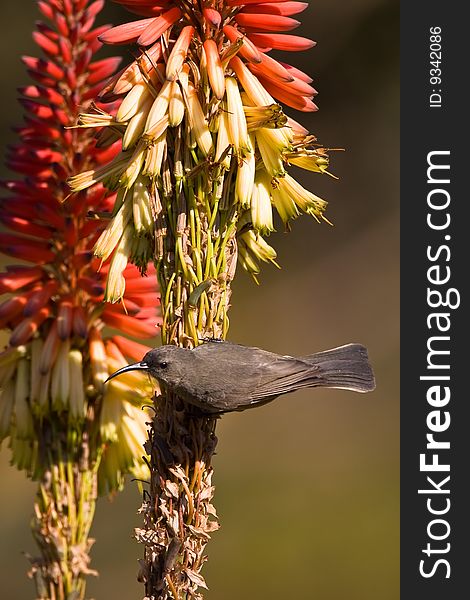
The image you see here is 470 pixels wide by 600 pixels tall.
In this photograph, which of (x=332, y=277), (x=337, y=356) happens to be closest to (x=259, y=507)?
(x=332, y=277)

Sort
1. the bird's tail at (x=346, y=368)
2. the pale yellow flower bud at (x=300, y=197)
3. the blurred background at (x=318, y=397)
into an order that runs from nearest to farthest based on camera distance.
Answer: the pale yellow flower bud at (x=300, y=197) → the bird's tail at (x=346, y=368) → the blurred background at (x=318, y=397)

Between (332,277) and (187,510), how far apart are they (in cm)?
630

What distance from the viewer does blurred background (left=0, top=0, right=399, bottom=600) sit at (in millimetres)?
7004

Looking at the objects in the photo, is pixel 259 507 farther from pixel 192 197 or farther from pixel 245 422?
pixel 192 197

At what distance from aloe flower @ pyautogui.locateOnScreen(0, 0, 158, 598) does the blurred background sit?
393 centimetres

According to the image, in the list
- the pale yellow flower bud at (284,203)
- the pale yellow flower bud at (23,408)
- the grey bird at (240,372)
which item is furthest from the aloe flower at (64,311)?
the pale yellow flower bud at (284,203)

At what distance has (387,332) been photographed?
8.45 meters

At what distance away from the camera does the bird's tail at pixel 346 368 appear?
9.99 feet

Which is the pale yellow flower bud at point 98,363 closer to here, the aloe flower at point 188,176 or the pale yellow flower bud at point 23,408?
the pale yellow flower bud at point 23,408

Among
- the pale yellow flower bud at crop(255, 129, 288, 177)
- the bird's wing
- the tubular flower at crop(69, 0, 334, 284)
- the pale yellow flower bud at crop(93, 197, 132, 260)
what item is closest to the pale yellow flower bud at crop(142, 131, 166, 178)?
the tubular flower at crop(69, 0, 334, 284)

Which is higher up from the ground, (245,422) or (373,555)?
(245,422)

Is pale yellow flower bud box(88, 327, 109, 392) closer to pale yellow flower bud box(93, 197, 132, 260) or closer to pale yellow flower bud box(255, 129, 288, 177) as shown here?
pale yellow flower bud box(93, 197, 132, 260)

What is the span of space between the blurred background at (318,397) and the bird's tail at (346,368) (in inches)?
159

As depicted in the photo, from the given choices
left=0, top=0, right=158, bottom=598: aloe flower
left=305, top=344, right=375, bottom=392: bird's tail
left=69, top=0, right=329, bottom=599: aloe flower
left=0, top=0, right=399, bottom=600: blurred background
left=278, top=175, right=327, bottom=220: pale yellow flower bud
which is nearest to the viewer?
left=69, top=0, right=329, bottom=599: aloe flower
